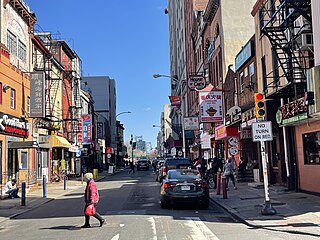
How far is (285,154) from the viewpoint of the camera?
2012 cm

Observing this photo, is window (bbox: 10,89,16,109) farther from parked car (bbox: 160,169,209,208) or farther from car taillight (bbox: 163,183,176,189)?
car taillight (bbox: 163,183,176,189)

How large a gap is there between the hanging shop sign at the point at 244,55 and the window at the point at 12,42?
47.2ft

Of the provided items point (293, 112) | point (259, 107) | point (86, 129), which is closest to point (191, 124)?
point (86, 129)

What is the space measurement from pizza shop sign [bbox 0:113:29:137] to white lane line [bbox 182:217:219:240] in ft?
46.4

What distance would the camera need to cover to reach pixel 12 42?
90.4 ft

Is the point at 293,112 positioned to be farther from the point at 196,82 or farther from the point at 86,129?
the point at 86,129

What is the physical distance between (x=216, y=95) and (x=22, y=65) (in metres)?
13.4

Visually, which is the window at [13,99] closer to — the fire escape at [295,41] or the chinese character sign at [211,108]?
the chinese character sign at [211,108]

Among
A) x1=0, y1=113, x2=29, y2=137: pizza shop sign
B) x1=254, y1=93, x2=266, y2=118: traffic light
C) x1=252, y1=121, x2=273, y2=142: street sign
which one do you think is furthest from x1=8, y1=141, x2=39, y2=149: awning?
x1=254, y1=93, x2=266, y2=118: traffic light

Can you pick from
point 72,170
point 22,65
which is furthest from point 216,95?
point 72,170

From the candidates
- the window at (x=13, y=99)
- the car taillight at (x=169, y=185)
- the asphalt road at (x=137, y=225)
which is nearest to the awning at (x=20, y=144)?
the window at (x=13, y=99)

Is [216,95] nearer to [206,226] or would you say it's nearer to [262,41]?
[262,41]

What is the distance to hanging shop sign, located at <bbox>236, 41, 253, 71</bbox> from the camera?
25453mm

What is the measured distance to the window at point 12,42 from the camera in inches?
1059
